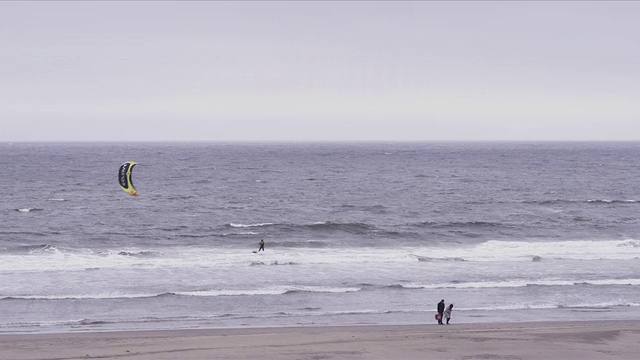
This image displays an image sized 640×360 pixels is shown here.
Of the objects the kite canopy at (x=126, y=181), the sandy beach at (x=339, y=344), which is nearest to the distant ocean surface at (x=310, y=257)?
the sandy beach at (x=339, y=344)

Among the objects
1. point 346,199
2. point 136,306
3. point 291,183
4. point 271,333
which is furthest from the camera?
point 291,183

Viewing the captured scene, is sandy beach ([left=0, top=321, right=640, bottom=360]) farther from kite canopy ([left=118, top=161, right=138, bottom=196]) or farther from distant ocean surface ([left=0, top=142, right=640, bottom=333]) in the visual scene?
kite canopy ([left=118, top=161, right=138, bottom=196])

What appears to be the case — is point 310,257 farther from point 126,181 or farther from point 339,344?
point 339,344

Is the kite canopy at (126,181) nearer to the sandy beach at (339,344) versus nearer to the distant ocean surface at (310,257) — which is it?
the distant ocean surface at (310,257)

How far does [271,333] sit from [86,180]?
224 ft

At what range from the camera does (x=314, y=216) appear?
55.0m

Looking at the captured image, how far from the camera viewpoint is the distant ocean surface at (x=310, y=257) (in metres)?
27.0

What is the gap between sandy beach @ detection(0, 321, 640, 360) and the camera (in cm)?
2009

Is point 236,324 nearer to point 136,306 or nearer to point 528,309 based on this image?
point 136,306

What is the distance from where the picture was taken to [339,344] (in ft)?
69.8

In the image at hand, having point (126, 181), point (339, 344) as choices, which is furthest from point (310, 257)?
point (339, 344)

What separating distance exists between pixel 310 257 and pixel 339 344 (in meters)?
16.4

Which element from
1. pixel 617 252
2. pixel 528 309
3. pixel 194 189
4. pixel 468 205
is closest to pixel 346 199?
pixel 468 205

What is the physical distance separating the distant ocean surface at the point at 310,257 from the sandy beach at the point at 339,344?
2.04 m
